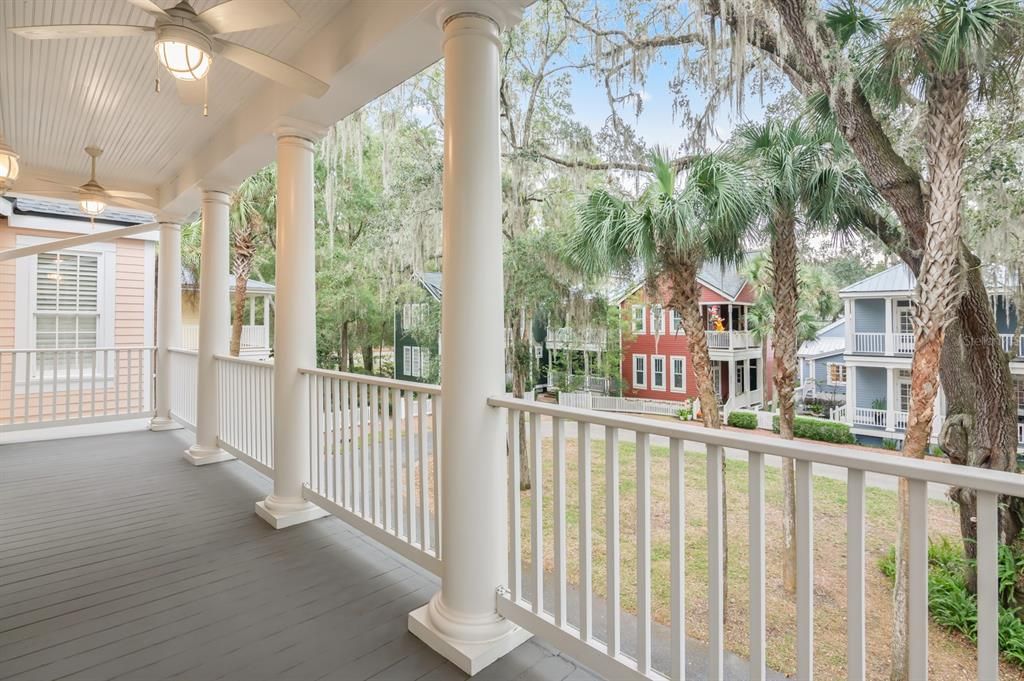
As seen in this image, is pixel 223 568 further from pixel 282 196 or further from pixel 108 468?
pixel 108 468

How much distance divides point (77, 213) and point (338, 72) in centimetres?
686

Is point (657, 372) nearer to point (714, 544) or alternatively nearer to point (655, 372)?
point (655, 372)

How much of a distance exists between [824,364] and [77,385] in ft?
30.6

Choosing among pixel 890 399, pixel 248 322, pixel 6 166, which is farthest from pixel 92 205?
pixel 248 322

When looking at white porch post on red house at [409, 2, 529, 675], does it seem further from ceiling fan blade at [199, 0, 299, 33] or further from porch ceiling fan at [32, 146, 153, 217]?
porch ceiling fan at [32, 146, 153, 217]

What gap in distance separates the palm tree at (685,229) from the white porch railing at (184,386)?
4641 millimetres

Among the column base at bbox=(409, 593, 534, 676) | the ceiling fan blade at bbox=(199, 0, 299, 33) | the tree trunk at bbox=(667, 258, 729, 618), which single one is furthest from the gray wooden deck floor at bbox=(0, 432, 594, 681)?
the tree trunk at bbox=(667, 258, 729, 618)

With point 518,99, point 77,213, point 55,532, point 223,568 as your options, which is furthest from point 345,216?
point 223,568

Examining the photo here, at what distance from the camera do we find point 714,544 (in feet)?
4.17

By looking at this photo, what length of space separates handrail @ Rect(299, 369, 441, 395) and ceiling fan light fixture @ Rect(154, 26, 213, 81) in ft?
4.97

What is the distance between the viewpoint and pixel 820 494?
14.9ft

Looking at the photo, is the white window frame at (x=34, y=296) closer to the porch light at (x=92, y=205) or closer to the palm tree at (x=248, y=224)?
the palm tree at (x=248, y=224)

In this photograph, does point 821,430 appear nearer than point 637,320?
Yes

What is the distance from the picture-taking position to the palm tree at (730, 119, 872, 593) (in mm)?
3650
